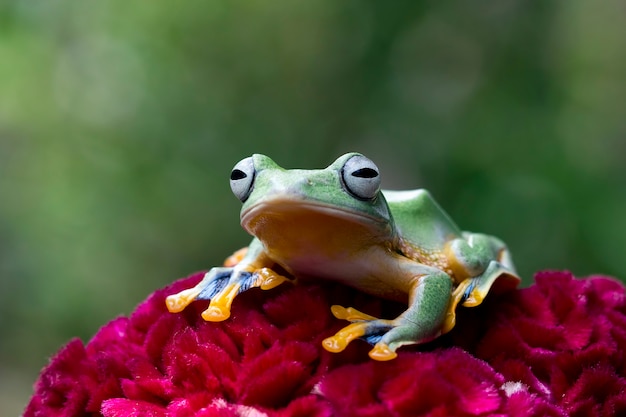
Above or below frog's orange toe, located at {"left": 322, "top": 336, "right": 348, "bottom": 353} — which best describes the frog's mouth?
above

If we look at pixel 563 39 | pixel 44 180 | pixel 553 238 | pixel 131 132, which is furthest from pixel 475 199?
pixel 44 180

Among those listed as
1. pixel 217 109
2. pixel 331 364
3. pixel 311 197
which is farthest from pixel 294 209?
pixel 217 109

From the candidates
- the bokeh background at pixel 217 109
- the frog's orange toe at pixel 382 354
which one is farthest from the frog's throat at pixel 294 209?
the bokeh background at pixel 217 109

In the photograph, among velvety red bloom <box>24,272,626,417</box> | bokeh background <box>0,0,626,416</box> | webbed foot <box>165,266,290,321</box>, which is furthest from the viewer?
bokeh background <box>0,0,626,416</box>

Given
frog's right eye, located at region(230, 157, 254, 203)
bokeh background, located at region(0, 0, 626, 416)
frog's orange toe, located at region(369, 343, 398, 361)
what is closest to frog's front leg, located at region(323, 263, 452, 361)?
frog's orange toe, located at region(369, 343, 398, 361)

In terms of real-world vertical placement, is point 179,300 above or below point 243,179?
below

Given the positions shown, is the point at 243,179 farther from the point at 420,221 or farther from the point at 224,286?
the point at 420,221

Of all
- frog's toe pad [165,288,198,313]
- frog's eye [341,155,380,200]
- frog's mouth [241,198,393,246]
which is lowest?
frog's toe pad [165,288,198,313]

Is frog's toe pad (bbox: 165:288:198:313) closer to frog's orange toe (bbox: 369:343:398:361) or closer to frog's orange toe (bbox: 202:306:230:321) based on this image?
frog's orange toe (bbox: 202:306:230:321)

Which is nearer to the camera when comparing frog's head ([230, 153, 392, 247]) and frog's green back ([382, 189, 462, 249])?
frog's head ([230, 153, 392, 247])
